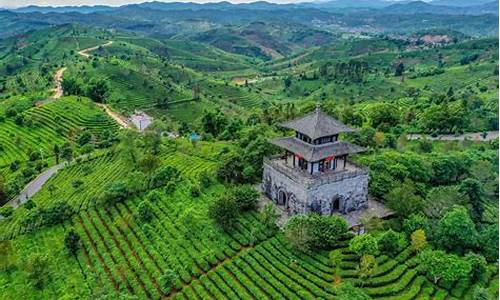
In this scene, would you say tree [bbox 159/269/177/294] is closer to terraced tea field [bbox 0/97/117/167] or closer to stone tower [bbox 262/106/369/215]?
stone tower [bbox 262/106/369/215]

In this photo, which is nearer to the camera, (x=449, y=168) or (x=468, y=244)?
(x=468, y=244)

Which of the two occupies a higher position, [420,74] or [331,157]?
[331,157]

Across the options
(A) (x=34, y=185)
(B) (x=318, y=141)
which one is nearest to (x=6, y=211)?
(A) (x=34, y=185)

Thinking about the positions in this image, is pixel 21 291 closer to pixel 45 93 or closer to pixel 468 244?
pixel 468 244

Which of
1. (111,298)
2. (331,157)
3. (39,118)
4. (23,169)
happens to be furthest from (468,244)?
(39,118)

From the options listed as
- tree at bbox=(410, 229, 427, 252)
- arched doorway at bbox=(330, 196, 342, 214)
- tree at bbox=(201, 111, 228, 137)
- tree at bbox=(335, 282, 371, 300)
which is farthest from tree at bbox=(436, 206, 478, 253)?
tree at bbox=(201, 111, 228, 137)

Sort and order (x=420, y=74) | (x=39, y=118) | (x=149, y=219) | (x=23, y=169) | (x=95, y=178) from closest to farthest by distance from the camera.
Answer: (x=149, y=219)
(x=95, y=178)
(x=23, y=169)
(x=39, y=118)
(x=420, y=74)
